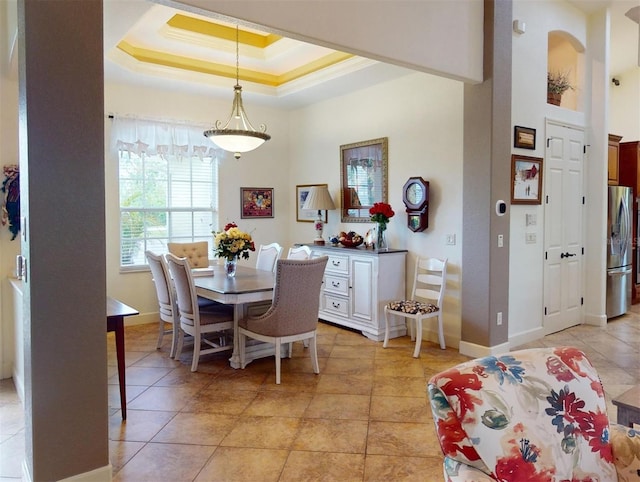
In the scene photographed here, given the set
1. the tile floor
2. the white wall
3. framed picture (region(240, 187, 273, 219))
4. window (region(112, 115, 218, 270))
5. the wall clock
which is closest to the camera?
the tile floor

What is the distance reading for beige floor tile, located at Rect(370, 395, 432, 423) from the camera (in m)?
3.01

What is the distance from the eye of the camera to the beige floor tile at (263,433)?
269 centimetres

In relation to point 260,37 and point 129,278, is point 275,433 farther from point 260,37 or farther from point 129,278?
point 260,37

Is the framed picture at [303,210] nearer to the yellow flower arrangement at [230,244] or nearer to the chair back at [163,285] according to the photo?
the yellow flower arrangement at [230,244]

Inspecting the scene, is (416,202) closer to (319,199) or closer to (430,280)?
(430,280)

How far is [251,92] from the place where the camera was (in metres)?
5.85

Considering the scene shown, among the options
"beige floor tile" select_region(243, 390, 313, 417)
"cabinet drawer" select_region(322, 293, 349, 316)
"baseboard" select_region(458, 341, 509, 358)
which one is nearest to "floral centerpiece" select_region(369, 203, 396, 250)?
"cabinet drawer" select_region(322, 293, 349, 316)

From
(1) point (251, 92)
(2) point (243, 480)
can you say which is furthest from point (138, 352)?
(1) point (251, 92)

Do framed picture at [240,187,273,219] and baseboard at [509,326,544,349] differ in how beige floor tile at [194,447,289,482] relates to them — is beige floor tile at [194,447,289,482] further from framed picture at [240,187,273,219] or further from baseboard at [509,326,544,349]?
framed picture at [240,187,273,219]

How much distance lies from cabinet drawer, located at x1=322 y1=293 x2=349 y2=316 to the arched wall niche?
3.37 metres

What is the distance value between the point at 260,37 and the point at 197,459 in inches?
173

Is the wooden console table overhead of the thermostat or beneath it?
beneath

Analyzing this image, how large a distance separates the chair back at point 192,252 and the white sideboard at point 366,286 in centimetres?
144

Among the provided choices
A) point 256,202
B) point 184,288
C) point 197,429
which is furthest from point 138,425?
point 256,202
